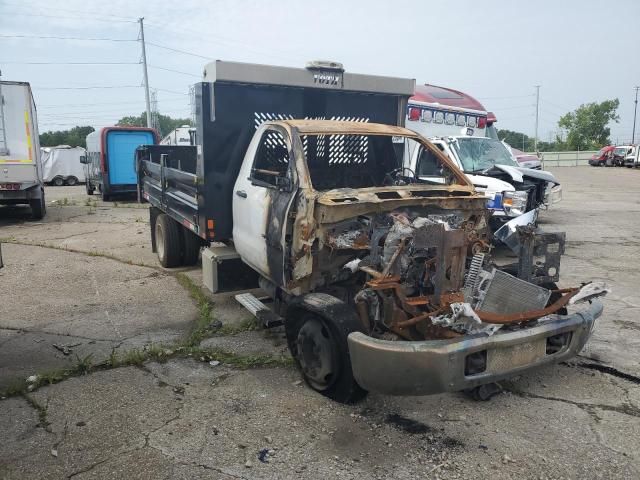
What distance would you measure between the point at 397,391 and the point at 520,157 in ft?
61.0

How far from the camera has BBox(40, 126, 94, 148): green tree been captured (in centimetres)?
6231

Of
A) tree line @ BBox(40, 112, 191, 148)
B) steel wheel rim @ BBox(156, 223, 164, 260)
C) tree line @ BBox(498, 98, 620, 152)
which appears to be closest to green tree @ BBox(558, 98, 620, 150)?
tree line @ BBox(498, 98, 620, 152)

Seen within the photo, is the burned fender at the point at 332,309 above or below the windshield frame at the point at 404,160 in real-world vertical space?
below

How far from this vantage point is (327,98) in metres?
6.11

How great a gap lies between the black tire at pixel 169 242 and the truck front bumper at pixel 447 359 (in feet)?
16.0

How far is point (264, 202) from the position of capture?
4.74 metres

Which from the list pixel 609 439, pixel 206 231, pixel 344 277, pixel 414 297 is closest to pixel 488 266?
pixel 414 297

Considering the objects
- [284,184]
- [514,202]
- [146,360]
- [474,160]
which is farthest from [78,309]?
[474,160]

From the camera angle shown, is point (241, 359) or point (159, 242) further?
point (159, 242)

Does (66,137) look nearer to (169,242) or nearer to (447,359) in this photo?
(169,242)

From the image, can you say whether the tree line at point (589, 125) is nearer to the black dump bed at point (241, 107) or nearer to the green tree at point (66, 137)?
the green tree at point (66, 137)

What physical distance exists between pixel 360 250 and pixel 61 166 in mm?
28749

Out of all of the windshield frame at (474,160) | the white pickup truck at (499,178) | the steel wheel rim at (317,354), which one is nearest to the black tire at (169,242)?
the steel wheel rim at (317,354)

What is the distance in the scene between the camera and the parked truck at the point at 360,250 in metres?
3.37
